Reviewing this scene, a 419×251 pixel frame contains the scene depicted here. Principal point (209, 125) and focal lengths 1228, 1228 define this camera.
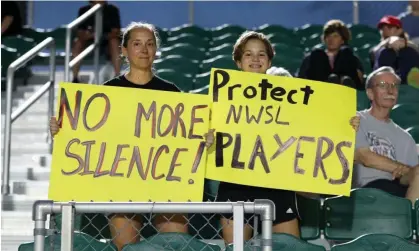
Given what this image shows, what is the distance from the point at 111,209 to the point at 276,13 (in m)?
9.19

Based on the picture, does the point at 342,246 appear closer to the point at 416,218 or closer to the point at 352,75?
the point at 416,218

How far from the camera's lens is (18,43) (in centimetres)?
1087

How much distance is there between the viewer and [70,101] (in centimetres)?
530

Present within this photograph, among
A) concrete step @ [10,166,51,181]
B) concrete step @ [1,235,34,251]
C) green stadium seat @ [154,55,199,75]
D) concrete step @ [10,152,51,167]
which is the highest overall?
green stadium seat @ [154,55,199,75]

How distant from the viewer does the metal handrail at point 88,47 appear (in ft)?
30.1

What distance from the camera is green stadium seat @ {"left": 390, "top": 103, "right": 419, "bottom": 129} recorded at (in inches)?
337

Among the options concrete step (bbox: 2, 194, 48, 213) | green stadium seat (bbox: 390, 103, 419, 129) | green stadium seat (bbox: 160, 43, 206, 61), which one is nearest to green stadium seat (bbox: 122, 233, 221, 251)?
concrete step (bbox: 2, 194, 48, 213)

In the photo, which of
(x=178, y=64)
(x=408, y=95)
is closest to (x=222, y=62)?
(x=178, y=64)

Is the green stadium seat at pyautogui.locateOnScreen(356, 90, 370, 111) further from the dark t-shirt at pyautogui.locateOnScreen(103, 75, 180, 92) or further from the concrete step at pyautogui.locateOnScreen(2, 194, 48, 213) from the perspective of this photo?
the dark t-shirt at pyautogui.locateOnScreen(103, 75, 180, 92)

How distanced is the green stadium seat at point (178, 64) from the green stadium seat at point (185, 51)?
0.50 metres

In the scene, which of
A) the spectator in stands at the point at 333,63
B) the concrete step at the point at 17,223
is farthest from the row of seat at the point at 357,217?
the spectator in stands at the point at 333,63

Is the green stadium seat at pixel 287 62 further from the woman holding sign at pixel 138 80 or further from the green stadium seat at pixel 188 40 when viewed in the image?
the woman holding sign at pixel 138 80

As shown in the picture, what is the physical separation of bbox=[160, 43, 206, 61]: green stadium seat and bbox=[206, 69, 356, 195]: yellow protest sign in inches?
241

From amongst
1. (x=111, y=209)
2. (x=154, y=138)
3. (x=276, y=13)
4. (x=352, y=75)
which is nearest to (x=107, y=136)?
(x=154, y=138)
